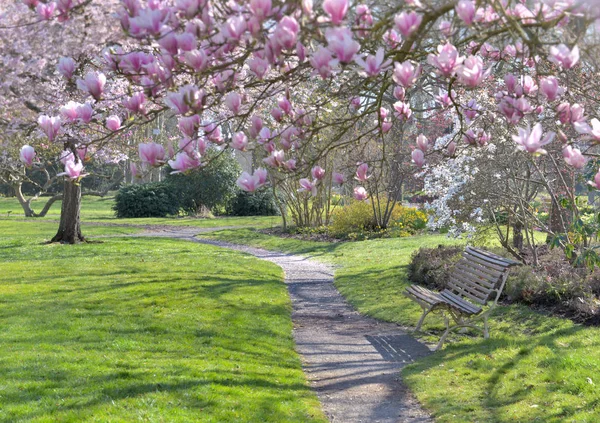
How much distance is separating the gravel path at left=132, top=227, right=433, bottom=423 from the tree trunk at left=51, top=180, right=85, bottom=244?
308 inches

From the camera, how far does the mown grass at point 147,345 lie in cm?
571

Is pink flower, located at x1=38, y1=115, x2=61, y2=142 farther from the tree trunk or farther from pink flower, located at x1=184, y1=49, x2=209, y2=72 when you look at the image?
the tree trunk

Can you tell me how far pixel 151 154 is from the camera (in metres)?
3.56

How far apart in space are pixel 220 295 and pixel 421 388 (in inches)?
213

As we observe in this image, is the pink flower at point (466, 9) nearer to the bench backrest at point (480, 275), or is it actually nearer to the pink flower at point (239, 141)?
the pink flower at point (239, 141)

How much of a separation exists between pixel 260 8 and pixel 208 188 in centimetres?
3212

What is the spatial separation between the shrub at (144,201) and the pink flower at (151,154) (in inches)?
1219

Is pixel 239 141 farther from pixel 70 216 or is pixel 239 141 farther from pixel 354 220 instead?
pixel 354 220

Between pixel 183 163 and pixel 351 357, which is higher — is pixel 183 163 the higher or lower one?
the higher one

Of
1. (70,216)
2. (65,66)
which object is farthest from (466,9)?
(70,216)

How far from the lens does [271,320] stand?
32.0 feet

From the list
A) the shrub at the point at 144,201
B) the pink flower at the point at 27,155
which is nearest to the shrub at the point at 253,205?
the shrub at the point at 144,201

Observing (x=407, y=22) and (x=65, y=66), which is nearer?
(x=407, y=22)

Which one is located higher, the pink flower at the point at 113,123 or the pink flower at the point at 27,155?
the pink flower at the point at 113,123
